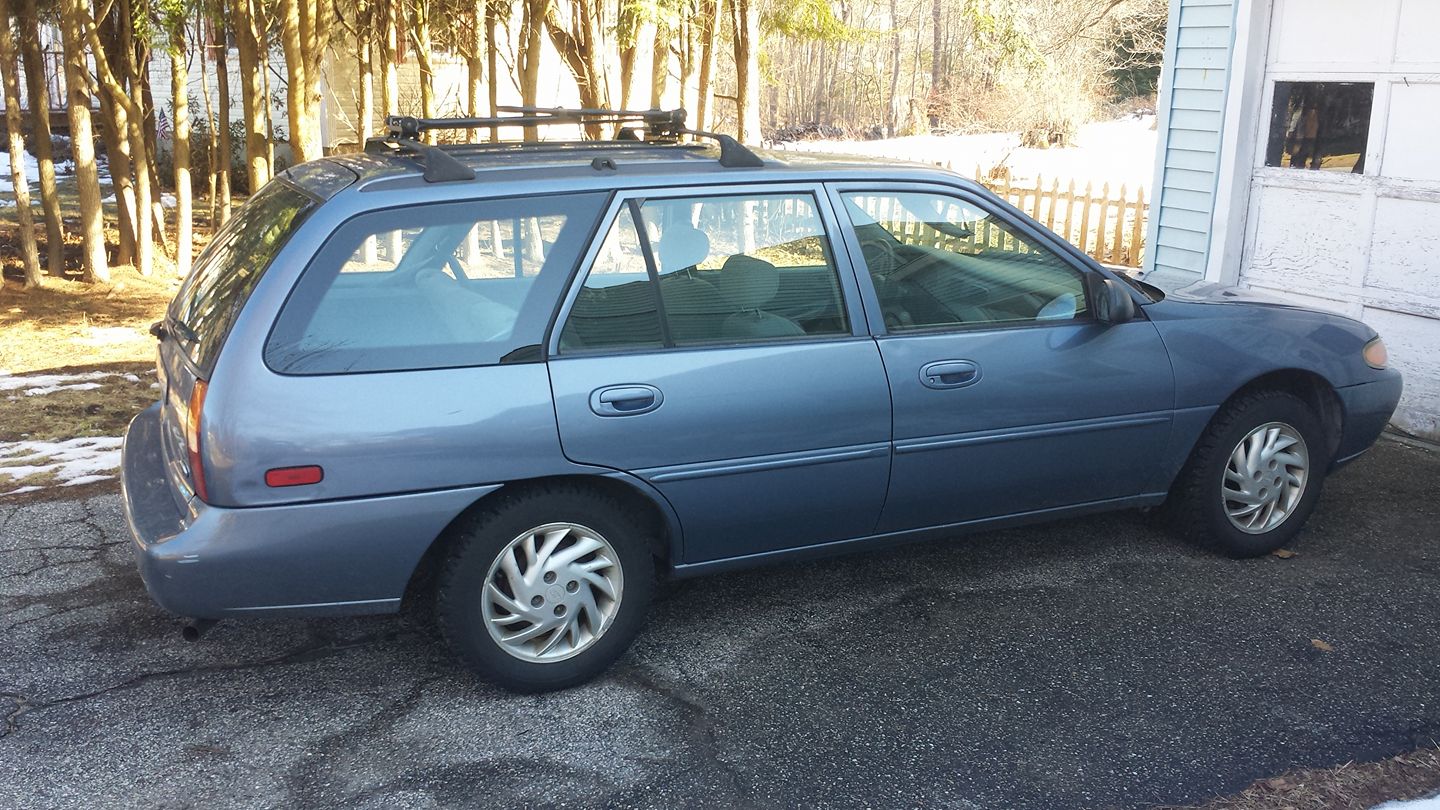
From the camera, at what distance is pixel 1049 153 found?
102 feet

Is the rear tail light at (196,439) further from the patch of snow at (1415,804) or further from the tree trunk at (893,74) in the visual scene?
the tree trunk at (893,74)

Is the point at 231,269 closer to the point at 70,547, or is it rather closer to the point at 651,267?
the point at 651,267

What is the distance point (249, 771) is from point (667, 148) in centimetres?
249

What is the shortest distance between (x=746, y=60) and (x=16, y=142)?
650cm

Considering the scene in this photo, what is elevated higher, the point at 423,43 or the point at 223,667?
the point at 423,43

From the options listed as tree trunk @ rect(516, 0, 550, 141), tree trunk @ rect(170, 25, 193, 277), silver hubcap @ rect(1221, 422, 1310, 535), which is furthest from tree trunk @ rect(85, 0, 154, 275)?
silver hubcap @ rect(1221, 422, 1310, 535)

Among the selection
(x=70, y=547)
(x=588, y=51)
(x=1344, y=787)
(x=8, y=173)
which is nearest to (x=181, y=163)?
(x=588, y=51)

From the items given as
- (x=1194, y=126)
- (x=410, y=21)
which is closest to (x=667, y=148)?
(x=1194, y=126)

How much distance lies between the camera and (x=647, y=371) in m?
3.81

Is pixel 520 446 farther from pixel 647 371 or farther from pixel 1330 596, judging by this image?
pixel 1330 596

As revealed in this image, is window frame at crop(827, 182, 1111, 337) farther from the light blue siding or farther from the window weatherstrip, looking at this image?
the light blue siding

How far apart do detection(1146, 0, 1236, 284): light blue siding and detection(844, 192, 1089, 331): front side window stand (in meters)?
3.49

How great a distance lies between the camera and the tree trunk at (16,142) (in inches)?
391

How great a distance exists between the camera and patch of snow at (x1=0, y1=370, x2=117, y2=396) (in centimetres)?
771
